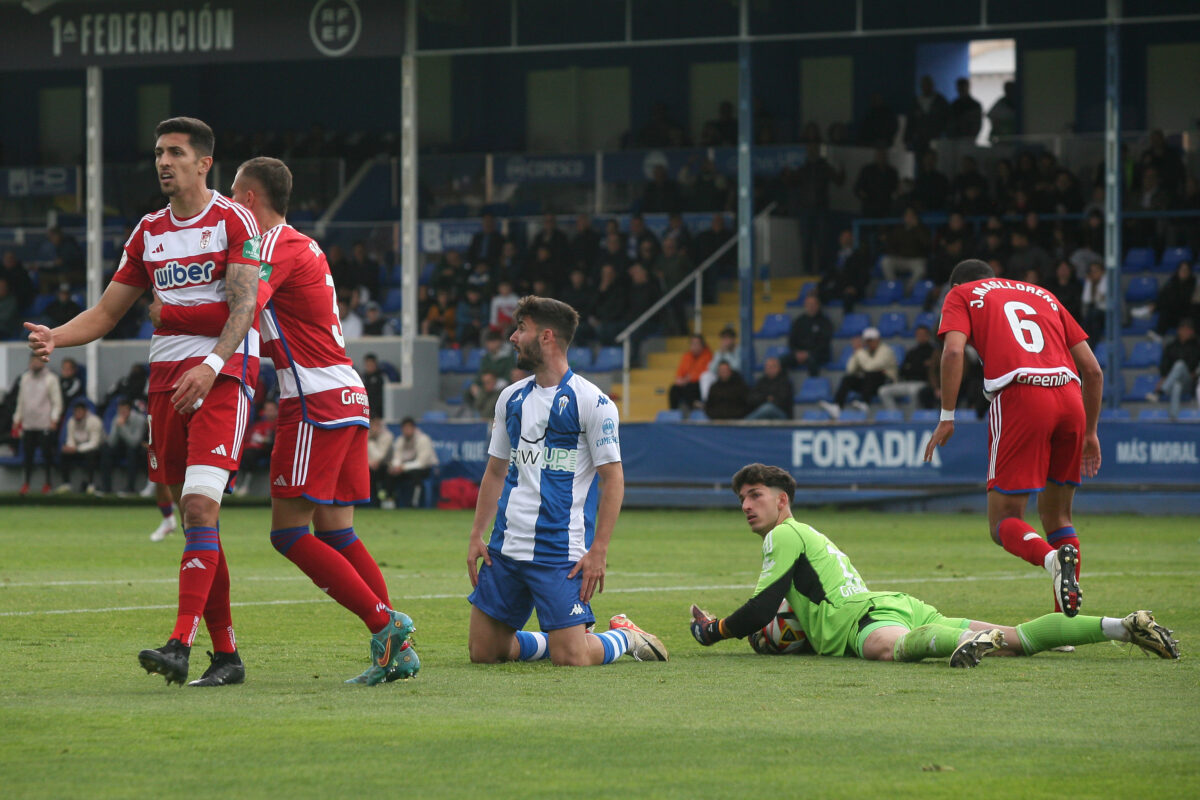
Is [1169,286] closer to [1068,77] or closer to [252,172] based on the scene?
[1068,77]

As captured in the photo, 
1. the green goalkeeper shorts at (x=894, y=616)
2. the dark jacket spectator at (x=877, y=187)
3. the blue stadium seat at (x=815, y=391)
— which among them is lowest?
the green goalkeeper shorts at (x=894, y=616)

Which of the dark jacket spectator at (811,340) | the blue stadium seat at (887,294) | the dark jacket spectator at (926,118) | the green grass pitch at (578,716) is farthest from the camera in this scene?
the dark jacket spectator at (926,118)

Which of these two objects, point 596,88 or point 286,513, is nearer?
point 286,513

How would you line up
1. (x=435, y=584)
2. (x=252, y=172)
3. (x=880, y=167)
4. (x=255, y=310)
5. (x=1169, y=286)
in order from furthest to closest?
(x=880, y=167)
(x=1169, y=286)
(x=435, y=584)
(x=252, y=172)
(x=255, y=310)

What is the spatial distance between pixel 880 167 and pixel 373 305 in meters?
8.63

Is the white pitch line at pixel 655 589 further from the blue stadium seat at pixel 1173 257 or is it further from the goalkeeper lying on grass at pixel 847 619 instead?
the blue stadium seat at pixel 1173 257

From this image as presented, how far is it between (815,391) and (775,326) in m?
2.65

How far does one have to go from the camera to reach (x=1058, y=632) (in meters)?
7.60

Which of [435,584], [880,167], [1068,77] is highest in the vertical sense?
[1068,77]

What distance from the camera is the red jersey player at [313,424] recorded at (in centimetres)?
682

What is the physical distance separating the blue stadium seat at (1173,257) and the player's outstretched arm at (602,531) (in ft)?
66.0

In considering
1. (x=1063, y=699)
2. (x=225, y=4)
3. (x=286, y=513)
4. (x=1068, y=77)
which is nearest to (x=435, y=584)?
(x=286, y=513)

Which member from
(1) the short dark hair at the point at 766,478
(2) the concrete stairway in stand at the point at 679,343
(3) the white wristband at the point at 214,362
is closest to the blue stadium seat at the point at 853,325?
(2) the concrete stairway in stand at the point at 679,343

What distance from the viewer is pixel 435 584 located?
12.3 metres
